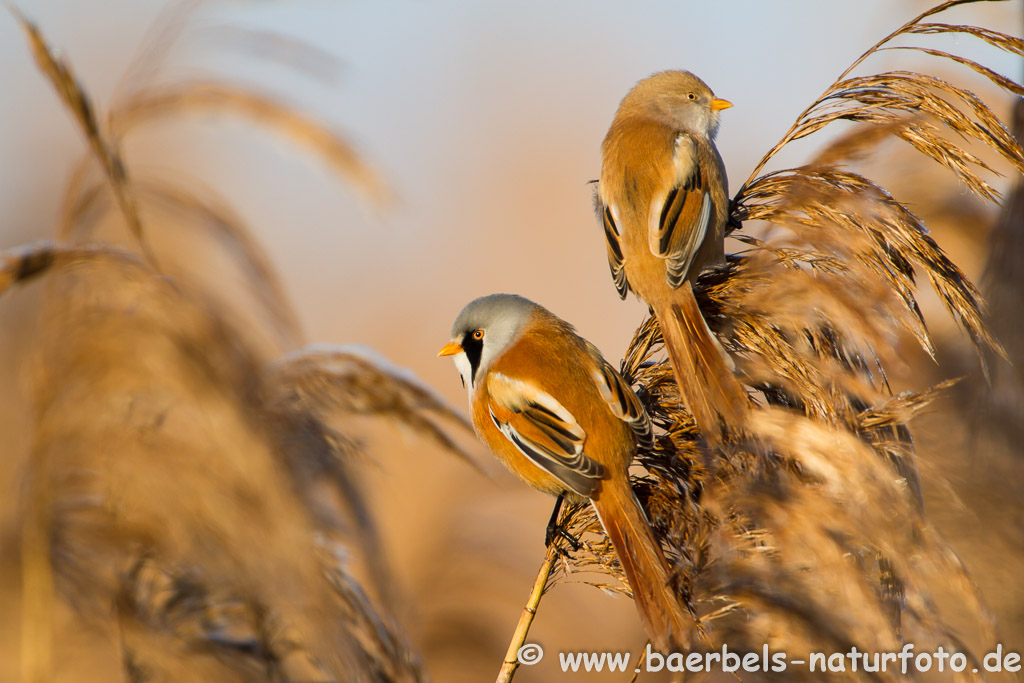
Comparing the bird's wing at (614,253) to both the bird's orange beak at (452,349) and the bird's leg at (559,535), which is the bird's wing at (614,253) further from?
the bird's leg at (559,535)

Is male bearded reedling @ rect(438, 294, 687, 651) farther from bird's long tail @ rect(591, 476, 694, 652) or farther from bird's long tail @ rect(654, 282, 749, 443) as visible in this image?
bird's long tail @ rect(654, 282, 749, 443)

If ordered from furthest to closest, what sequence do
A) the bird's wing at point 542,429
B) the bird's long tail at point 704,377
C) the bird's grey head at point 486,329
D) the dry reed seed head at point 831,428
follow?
the bird's grey head at point 486,329 < the bird's wing at point 542,429 < the bird's long tail at point 704,377 < the dry reed seed head at point 831,428

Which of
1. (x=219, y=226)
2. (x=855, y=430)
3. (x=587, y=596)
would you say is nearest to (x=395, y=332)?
(x=587, y=596)

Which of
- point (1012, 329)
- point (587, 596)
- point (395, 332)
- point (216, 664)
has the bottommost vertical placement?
point (587, 596)

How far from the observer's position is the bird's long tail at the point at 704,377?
79.7 inches

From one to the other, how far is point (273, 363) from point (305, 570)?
Answer: 836 mm

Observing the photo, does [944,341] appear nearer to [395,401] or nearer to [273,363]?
[395,401]

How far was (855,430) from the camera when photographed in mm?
1998

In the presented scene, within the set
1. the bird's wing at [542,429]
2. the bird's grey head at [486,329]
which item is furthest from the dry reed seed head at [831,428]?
the bird's grey head at [486,329]

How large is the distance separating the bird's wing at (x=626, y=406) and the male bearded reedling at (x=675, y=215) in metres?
0.18

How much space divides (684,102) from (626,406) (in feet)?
4.69

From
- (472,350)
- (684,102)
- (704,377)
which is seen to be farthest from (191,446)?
(684,102)

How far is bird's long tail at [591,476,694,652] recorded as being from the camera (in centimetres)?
194

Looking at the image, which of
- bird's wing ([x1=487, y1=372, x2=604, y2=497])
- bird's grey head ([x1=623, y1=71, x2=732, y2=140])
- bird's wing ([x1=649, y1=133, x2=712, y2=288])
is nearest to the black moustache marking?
bird's wing ([x1=487, y1=372, x2=604, y2=497])
